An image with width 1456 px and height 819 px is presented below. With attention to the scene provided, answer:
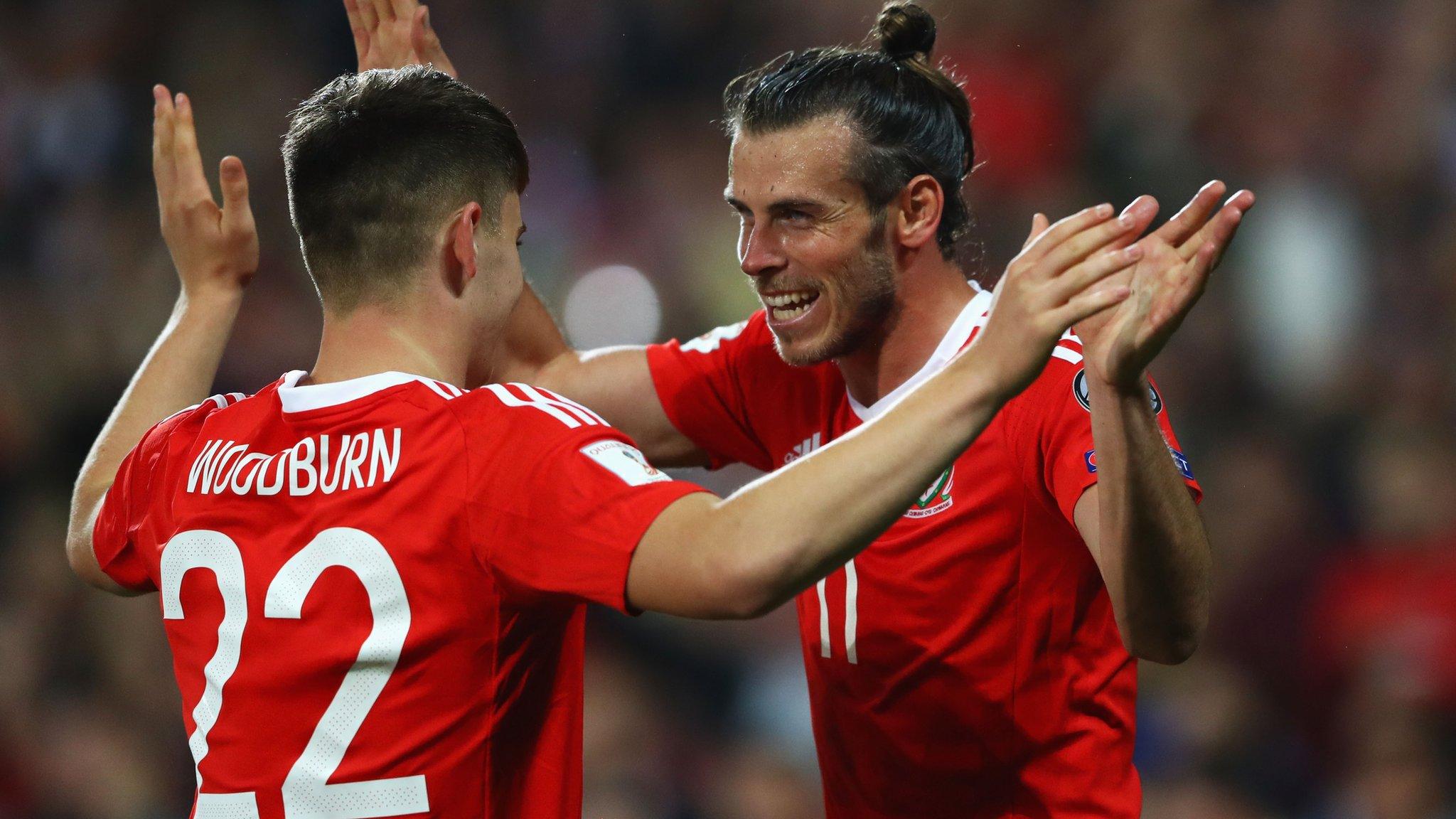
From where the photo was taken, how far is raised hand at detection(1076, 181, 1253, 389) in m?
2.04

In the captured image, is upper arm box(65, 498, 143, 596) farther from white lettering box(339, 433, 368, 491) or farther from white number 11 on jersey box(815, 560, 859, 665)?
white number 11 on jersey box(815, 560, 859, 665)

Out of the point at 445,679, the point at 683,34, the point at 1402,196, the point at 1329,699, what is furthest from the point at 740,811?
the point at 683,34

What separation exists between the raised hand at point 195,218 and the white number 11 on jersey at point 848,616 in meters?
1.37

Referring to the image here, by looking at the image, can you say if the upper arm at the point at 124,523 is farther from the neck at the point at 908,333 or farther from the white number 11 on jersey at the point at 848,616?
the neck at the point at 908,333

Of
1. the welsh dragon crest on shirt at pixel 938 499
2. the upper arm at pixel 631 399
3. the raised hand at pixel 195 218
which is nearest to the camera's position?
the welsh dragon crest on shirt at pixel 938 499

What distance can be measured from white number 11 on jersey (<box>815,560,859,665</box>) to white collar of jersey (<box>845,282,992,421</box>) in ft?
1.14

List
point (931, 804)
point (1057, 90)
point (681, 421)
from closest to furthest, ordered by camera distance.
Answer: point (931, 804) → point (681, 421) → point (1057, 90)

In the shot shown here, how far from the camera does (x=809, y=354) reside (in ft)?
9.60

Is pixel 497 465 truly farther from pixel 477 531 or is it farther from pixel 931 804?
pixel 931 804

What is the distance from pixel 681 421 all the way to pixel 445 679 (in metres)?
1.41

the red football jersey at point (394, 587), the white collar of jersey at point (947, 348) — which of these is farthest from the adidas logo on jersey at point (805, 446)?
the red football jersey at point (394, 587)

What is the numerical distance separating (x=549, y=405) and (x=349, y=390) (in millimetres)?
324

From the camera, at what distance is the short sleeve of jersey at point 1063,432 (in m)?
2.45

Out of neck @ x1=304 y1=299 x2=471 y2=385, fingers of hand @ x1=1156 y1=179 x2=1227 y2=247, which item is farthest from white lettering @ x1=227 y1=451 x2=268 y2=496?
fingers of hand @ x1=1156 y1=179 x2=1227 y2=247
